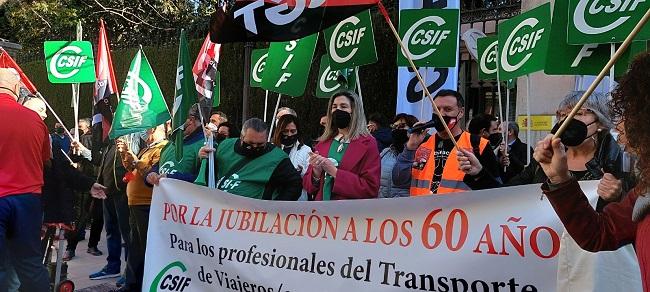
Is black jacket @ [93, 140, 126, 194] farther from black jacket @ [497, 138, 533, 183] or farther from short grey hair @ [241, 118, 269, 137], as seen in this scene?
black jacket @ [497, 138, 533, 183]

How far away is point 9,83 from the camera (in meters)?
4.73

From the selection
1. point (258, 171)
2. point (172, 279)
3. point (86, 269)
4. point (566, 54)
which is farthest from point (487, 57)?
point (86, 269)

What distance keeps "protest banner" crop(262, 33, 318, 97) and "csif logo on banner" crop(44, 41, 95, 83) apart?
2.58 meters

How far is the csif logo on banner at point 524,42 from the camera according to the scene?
4.96 m

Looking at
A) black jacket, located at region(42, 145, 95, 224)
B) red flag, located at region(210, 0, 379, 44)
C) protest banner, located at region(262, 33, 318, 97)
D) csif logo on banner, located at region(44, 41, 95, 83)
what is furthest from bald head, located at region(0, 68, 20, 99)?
csif logo on banner, located at region(44, 41, 95, 83)

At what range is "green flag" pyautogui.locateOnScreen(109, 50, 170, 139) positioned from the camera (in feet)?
18.3

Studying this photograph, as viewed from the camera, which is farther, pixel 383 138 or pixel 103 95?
pixel 103 95

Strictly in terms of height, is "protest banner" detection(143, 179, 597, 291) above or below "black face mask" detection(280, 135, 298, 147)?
below

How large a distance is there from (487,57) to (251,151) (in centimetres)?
290

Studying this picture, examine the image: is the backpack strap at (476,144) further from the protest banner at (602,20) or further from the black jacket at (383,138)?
the black jacket at (383,138)

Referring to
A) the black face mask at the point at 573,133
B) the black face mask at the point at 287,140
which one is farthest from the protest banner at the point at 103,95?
the black face mask at the point at 573,133

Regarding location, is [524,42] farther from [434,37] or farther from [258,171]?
[258,171]

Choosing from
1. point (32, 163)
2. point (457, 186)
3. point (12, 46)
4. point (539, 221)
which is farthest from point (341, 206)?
point (12, 46)

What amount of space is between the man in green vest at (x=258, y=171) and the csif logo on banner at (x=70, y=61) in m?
4.39
